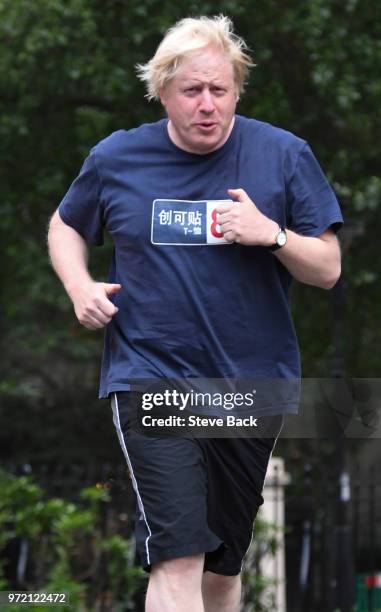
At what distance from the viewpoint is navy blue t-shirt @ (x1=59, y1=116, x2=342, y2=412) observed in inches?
131

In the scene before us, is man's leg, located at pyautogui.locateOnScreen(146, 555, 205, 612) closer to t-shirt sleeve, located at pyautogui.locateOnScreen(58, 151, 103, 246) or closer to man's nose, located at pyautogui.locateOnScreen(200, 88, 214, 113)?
t-shirt sleeve, located at pyautogui.locateOnScreen(58, 151, 103, 246)

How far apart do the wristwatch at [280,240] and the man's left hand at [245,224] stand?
2cm

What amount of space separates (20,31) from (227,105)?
5.93 m

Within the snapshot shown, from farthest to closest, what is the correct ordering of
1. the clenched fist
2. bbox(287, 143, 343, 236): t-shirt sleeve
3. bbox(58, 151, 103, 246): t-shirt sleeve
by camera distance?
bbox(58, 151, 103, 246): t-shirt sleeve < bbox(287, 143, 343, 236): t-shirt sleeve < the clenched fist

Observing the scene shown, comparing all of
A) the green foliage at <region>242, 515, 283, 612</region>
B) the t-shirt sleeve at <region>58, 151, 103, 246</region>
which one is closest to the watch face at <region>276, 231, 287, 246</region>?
the t-shirt sleeve at <region>58, 151, 103, 246</region>

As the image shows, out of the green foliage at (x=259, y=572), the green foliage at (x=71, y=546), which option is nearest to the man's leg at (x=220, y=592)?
the green foliage at (x=71, y=546)

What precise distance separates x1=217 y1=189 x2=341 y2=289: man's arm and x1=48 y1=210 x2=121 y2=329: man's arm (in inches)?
15.6

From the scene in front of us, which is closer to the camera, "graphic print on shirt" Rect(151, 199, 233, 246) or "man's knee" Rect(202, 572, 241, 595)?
"graphic print on shirt" Rect(151, 199, 233, 246)

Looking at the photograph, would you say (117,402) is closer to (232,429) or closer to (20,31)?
(232,429)

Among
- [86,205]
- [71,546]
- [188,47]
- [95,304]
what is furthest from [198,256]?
[71,546]

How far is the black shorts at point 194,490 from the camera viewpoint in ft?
10.3

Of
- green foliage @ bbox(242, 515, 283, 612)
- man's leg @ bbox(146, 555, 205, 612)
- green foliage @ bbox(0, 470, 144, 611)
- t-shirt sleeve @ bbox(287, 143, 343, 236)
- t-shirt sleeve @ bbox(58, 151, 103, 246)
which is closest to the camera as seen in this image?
man's leg @ bbox(146, 555, 205, 612)

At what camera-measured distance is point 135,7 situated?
8781 millimetres

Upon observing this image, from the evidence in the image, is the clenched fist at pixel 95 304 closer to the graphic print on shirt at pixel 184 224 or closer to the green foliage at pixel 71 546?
the graphic print on shirt at pixel 184 224
